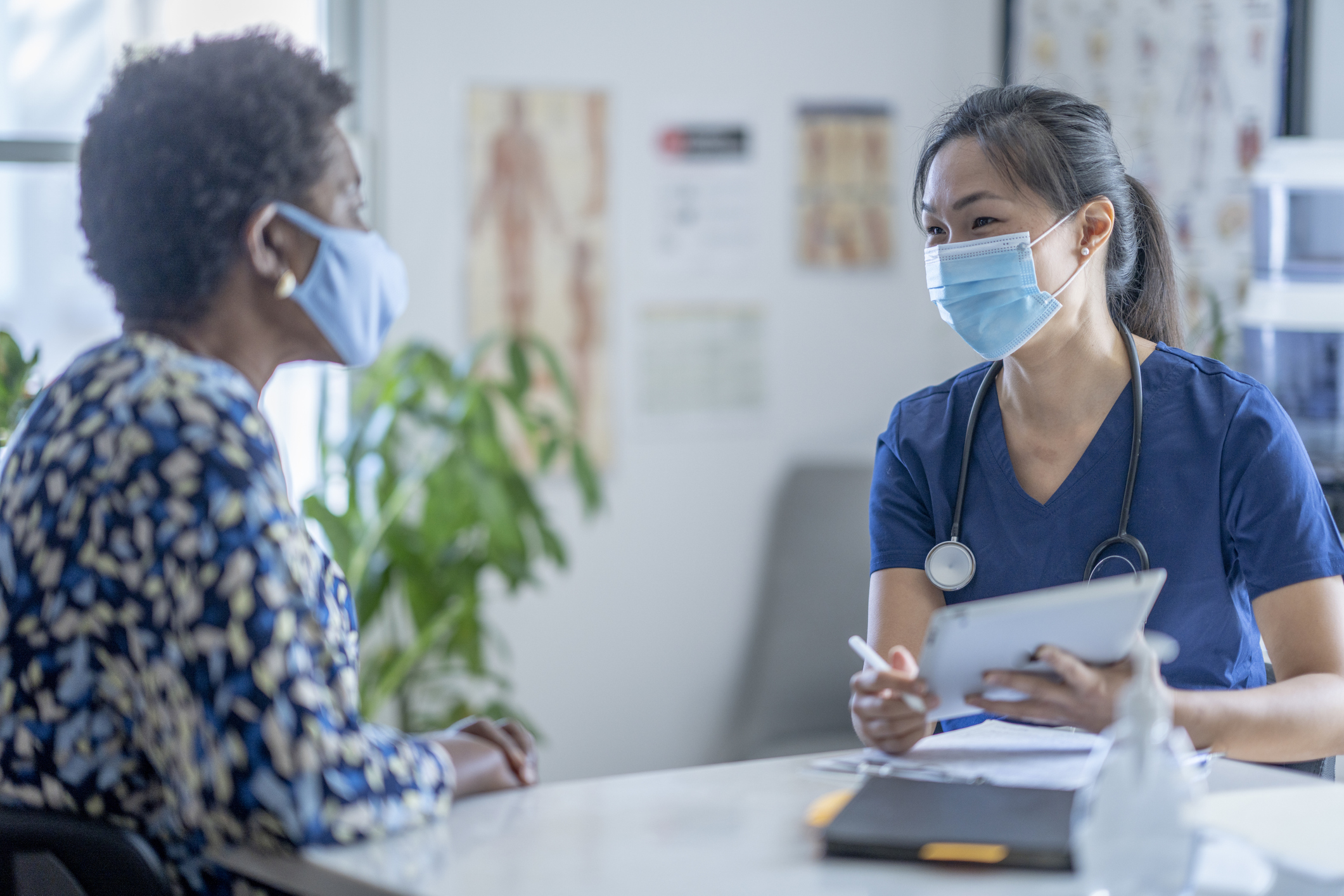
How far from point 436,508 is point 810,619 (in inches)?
46.0

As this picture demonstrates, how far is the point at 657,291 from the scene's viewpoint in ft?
11.0

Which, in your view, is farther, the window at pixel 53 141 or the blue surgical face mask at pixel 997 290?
the window at pixel 53 141

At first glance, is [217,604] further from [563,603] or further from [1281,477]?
[563,603]

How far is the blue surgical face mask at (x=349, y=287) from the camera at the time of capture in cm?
128

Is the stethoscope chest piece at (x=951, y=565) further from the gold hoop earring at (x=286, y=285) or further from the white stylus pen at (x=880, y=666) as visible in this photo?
the gold hoop earring at (x=286, y=285)

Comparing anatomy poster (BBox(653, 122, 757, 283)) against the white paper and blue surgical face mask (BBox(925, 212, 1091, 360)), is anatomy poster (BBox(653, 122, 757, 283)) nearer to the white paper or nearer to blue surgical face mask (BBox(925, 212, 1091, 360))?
the white paper

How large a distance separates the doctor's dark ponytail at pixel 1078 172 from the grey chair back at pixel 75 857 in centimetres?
119

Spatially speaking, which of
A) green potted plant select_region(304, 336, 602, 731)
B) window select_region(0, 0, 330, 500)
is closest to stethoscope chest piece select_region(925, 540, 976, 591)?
green potted plant select_region(304, 336, 602, 731)

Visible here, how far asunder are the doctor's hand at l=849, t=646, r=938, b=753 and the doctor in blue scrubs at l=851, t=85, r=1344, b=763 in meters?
0.11

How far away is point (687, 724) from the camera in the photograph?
3.46m

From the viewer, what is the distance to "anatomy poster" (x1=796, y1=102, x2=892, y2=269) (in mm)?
3512

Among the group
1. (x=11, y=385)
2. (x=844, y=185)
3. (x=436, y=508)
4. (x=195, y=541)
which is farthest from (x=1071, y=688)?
(x=844, y=185)

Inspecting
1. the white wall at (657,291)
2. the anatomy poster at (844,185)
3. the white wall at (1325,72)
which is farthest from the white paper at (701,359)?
the white wall at (1325,72)

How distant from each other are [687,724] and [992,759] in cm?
223
